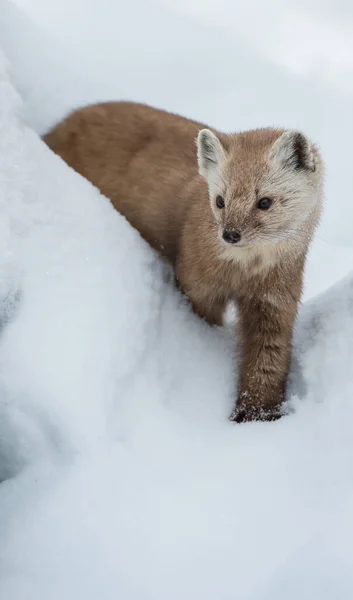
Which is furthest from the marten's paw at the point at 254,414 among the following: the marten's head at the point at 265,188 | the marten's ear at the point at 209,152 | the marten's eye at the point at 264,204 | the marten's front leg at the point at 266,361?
the marten's ear at the point at 209,152

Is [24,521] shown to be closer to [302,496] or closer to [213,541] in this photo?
[213,541]

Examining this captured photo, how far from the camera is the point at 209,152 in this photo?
11.4 ft

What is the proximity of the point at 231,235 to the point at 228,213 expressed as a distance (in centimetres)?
11

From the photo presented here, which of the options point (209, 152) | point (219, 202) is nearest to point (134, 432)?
point (219, 202)

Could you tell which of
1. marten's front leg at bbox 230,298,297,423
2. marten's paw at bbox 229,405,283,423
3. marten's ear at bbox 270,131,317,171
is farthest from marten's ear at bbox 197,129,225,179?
marten's paw at bbox 229,405,283,423

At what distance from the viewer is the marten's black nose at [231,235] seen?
10.1ft

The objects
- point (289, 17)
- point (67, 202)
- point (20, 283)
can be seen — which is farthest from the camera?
point (289, 17)

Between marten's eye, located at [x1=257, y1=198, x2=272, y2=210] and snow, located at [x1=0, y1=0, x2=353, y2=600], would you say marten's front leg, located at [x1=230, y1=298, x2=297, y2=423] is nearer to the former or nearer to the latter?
snow, located at [x1=0, y1=0, x2=353, y2=600]

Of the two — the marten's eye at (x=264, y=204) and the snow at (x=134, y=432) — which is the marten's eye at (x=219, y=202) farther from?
the snow at (x=134, y=432)

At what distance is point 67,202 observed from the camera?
3.43 meters

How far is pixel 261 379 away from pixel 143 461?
0.92 m

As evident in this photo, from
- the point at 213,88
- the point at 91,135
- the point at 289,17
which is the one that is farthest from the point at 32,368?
the point at 289,17

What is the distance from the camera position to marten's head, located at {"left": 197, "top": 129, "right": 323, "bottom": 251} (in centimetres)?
314

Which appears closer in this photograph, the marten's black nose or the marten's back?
the marten's black nose
